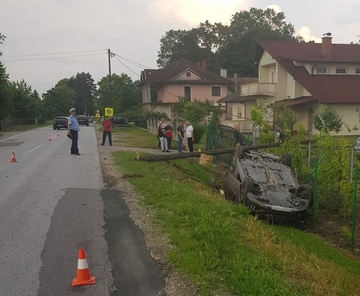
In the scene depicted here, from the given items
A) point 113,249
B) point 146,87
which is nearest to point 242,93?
point 146,87

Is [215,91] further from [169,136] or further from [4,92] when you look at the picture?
[169,136]

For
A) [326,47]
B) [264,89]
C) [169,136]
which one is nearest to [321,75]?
[326,47]

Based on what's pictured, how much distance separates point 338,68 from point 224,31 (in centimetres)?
6540

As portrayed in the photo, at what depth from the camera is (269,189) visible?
11.0 m

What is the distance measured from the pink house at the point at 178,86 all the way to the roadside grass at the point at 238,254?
47.1 m

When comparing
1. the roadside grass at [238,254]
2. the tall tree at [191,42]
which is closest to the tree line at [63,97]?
the tall tree at [191,42]

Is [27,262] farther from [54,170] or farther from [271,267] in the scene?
[54,170]

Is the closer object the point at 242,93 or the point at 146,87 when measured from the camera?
the point at 242,93

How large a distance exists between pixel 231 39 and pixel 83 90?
224ft

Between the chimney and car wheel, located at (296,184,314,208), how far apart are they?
3055cm

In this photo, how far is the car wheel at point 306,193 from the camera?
10.5 meters

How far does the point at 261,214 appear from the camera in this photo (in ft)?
33.0

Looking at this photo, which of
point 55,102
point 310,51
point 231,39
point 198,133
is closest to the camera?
point 198,133

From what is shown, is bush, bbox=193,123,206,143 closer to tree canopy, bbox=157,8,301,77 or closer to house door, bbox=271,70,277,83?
house door, bbox=271,70,277,83
